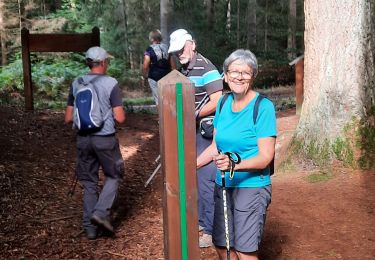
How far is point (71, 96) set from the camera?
15.3 feet

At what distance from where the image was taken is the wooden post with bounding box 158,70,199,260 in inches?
93.1

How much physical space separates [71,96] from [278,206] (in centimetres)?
228

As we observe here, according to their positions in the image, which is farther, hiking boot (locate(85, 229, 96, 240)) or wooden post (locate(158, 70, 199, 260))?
hiking boot (locate(85, 229, 96, 240))

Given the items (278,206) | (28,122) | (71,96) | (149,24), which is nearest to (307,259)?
(278,206)

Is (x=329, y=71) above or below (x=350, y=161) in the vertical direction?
above

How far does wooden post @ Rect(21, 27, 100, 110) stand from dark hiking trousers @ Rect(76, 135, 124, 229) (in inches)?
219

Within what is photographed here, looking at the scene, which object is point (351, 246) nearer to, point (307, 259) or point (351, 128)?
point (307, 259)

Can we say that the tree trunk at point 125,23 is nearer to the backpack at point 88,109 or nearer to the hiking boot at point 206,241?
the backpack at point 88,109

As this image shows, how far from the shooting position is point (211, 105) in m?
4.05

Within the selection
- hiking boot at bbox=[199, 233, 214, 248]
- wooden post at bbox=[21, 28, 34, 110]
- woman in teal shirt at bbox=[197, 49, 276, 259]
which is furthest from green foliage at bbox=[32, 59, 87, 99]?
woman in teal shirt at bbox=[197, 49, 276, 259]

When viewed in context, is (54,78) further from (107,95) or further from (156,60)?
(107,95)

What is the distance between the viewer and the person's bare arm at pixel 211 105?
4047mm

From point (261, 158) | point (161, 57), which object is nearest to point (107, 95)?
point (261, 158)

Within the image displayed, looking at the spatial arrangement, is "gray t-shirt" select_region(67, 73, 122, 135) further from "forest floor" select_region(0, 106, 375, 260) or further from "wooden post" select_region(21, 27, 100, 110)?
"wooden post" select_region(21, 27, 100, 110)
